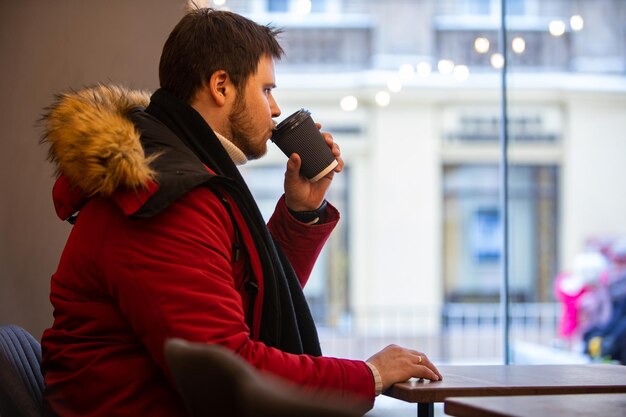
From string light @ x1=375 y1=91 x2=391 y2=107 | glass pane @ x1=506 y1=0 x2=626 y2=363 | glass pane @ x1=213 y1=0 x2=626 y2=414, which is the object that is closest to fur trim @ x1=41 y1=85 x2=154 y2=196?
glass pane @ x1=506 y1=0 x2=626 y2=363

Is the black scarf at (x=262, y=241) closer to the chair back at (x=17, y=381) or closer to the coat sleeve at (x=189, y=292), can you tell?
the coat sleeve at (x=189, y=292)

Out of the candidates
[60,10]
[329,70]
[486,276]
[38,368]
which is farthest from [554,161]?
[38,368]

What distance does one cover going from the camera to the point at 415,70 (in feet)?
25.5

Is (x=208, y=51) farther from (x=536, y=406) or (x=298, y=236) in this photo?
(x=536, y=406)

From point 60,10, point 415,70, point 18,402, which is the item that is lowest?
point 18,402

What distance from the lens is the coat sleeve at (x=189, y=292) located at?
1.08 meters

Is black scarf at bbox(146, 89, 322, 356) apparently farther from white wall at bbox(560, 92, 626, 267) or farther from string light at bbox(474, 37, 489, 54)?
string light at bbox(474, 37, 489, 54)

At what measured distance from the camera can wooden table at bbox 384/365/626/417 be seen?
3.75 ft

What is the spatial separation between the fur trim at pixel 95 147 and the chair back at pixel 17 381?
285mm

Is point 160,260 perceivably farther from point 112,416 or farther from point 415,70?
point 415,70

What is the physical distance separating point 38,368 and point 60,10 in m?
0.99

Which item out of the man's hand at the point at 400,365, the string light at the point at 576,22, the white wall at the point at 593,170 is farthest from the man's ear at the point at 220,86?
the string light at the point at 576,22

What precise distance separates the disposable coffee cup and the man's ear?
12 centimetres

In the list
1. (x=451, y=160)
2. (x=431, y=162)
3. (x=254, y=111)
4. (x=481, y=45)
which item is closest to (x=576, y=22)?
(x=481, y=45)
